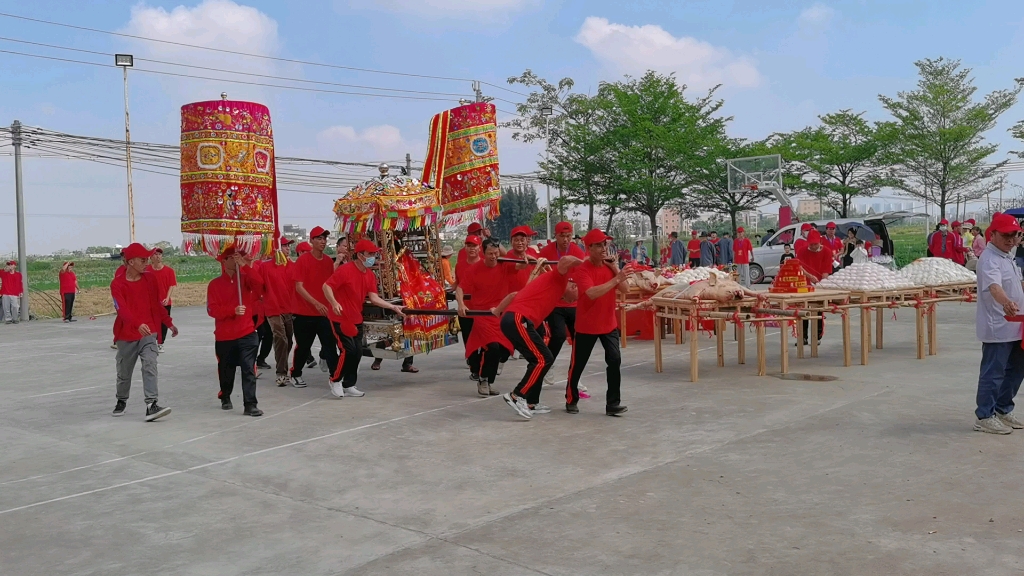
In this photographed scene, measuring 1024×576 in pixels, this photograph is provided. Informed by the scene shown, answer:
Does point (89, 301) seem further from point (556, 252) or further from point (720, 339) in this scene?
point (720, 339)

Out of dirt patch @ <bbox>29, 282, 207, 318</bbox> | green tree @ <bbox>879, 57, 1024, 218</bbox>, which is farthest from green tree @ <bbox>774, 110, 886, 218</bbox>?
dirt patch @ <bbox>29, 282, 207, 318</bbox>

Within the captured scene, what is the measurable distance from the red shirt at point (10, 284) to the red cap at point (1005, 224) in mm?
24077

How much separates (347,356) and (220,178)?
225 cm

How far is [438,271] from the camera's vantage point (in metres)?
11.2

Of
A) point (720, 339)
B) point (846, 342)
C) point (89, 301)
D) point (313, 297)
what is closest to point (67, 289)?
point (89, 301)

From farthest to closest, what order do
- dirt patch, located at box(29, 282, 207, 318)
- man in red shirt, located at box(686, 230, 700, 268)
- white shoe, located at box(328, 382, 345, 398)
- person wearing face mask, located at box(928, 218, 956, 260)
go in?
dirt patch, located at box(29, 282, 207, 318) < man in red shirt, located at box(686, 230, 700, 268) < person wearing face mask, located at box(928, 218, 956, 260) < white shoe, located at box(328, 382, 345, 398)

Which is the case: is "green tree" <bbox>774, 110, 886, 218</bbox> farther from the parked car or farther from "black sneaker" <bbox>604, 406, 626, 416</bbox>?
"black sneaker" <bbox>604, 406, 626, 416</bbox>

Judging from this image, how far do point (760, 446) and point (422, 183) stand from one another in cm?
583

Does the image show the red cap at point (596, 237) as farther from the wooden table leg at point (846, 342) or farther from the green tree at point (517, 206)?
the green tree at point (517, 206)

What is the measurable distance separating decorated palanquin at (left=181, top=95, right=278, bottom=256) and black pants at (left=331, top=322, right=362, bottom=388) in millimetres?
1249

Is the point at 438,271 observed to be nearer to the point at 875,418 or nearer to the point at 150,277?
the point at 150,277

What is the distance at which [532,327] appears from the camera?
8.28 m

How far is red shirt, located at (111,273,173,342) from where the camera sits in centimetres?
854

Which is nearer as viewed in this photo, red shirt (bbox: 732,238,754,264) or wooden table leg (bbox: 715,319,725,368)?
wooden table leg (bbox: 715,319,725,368)
